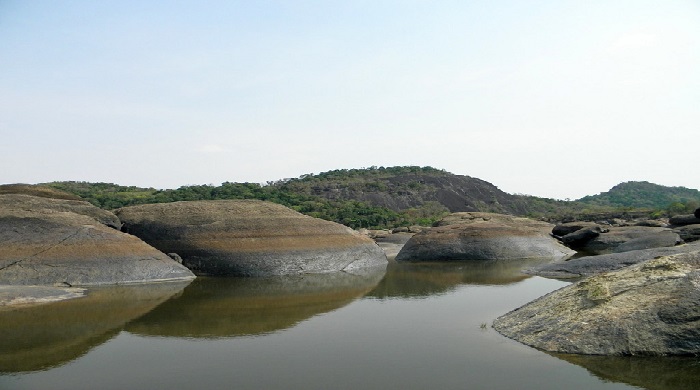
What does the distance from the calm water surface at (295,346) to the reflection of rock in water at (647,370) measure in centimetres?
3

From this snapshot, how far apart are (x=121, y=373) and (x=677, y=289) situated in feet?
39.3

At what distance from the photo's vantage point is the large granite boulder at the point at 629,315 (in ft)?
38.8

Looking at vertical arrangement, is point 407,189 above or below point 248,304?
above

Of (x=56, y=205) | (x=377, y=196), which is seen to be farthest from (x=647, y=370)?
(x=377, y=196)

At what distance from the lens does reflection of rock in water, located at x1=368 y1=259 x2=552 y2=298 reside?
985 inches

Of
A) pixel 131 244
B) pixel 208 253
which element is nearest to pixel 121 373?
pixel 131 244

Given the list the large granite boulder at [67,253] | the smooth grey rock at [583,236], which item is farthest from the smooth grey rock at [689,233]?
the large granite boulder at [67,253]

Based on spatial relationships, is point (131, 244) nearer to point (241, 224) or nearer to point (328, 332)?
point (241, 224)

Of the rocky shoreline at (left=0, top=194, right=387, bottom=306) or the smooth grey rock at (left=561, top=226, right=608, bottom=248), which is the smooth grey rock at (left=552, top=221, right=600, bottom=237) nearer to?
the smooth grey rock at (left=561, top=226, right=608, bottom=248)

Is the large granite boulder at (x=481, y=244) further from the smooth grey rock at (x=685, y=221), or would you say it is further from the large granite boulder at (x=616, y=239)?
the smooth grey rock at (x=685, y=221)

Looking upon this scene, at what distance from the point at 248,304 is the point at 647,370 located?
46.8 feet

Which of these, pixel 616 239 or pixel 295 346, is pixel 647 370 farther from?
pixel 616 239

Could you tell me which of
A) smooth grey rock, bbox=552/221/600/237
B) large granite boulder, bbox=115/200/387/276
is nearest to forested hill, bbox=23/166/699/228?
smooth grey rock, bbox=552/221/600/237

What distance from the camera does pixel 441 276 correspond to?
102ft
